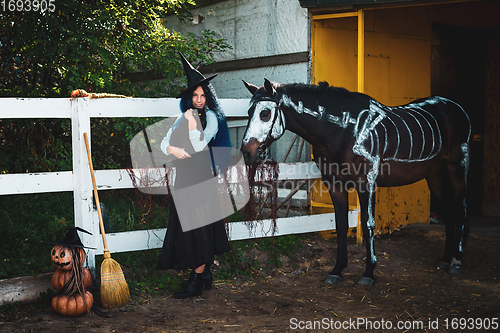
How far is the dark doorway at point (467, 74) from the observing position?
6547 millimetres

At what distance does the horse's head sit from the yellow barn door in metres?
1.73

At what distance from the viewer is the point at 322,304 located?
3.74 meters

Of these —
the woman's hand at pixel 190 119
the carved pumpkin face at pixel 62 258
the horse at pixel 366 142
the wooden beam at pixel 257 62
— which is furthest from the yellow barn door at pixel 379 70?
the carved pumpkin face at pixel 62 258

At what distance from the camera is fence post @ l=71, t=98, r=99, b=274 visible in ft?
12.1

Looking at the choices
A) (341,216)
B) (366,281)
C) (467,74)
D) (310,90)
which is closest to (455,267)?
(366,281)

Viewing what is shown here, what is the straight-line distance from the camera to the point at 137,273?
4059mm

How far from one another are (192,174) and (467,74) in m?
5.25

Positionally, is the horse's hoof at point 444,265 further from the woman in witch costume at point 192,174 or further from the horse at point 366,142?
the woman in witch costume at point 192,174

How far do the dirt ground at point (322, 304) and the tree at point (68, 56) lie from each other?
98.4 inches

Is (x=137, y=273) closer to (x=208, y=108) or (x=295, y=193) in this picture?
(x=208, y=108)

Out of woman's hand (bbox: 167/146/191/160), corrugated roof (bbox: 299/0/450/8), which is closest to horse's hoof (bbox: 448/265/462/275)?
corrugated roof (bbox: 299/0/450/8)

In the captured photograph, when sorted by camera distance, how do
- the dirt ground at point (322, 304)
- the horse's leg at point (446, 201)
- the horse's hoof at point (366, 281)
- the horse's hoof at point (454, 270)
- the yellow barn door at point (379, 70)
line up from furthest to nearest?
1. the yellow barn door at point (379, 70)
2. the horse's leg at point (446, 201)
3. the horse's hoof at point (454, 270)
4. the horse's hoof at point (366, 281)
5. the dirt ground at point (322, 304)

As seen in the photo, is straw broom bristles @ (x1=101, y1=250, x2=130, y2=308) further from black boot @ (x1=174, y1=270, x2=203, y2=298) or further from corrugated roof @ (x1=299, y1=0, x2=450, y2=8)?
corrugated roof @ (x1=299, y1=0, x2=450, y2=8)

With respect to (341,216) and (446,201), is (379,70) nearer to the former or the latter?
(446,201)
